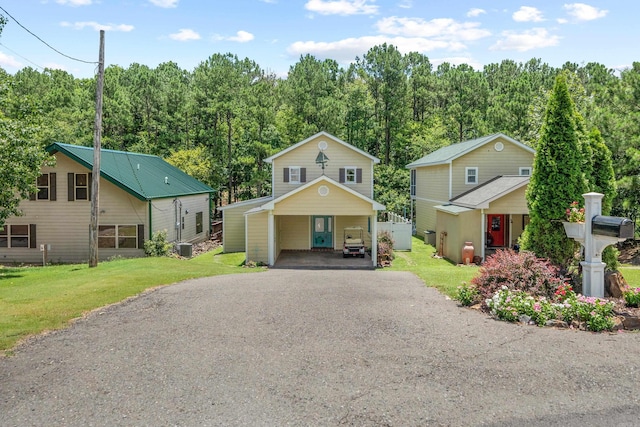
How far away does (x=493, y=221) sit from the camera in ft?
93.4

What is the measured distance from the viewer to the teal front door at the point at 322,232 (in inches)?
1088

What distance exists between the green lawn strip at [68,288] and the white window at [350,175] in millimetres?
10421

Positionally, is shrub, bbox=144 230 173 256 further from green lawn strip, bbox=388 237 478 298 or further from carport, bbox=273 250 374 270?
green lawn strip, bbox=388 237 478 298

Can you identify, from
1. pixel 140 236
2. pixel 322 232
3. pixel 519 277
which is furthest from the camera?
pixel 322 232

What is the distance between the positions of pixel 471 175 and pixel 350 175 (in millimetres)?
7347

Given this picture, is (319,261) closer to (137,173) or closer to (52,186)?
(137,173)

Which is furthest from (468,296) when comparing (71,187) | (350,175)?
(71,187)

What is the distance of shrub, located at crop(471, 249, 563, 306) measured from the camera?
1125 centimetres

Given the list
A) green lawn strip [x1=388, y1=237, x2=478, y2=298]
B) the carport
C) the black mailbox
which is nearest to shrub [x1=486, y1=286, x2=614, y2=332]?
the black mailbox

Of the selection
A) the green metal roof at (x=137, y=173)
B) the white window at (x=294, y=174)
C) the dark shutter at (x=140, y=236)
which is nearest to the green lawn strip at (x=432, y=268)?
the white window at (x=294, y=174)

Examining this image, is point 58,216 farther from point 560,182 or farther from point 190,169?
point 560,182

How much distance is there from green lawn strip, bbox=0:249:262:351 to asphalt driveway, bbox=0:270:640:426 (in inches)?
29.1

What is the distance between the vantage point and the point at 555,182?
13.5 meters

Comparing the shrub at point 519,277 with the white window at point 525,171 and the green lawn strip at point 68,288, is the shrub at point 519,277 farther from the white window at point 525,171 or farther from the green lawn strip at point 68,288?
the white window at point 525,171
